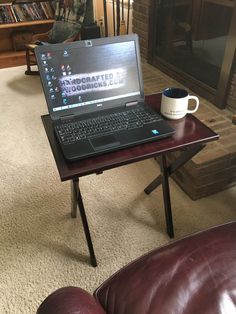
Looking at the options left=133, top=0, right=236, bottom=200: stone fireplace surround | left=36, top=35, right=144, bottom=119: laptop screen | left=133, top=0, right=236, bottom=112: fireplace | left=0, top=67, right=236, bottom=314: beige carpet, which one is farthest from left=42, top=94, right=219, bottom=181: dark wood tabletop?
left=133, top=0, right=236, bottom=112: fireplace

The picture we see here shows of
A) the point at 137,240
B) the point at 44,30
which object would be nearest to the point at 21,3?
the point at 44,30

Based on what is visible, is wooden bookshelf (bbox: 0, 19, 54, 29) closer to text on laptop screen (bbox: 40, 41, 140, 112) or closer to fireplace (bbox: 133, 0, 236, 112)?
fireplace (bbox: 133, 0, 236, 112)

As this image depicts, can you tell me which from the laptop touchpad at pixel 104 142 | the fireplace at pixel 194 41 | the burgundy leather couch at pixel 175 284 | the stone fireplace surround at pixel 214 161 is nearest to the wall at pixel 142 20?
the fireplace at pixel 194 41

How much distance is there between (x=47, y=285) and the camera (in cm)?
130

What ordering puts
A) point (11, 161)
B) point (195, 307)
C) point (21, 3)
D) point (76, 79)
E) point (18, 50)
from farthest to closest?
point (18, 50), point (21, 3), point (11, 161), point (76, 79), point (195, 307)

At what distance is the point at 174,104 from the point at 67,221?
0.88 meters

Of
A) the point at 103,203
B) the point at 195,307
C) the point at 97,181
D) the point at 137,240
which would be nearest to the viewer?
the point at 195,307

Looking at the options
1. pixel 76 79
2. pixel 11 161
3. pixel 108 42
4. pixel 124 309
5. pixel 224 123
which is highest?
pixel 108 42

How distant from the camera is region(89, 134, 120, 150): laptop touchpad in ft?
3.26

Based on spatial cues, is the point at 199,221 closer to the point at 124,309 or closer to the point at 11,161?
the point at 124,309

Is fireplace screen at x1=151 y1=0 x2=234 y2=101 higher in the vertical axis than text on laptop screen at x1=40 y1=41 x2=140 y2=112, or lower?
lower

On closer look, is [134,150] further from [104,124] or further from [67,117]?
[67,117]

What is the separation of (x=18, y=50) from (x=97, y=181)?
284 cm

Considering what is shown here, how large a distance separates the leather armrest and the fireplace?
1.61 metres
